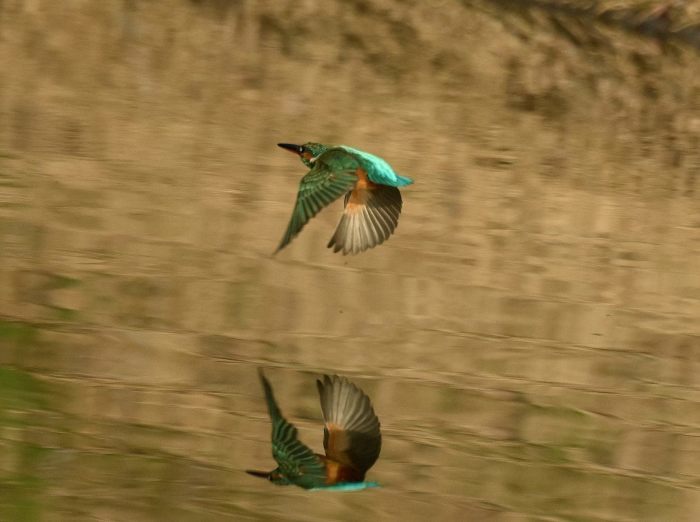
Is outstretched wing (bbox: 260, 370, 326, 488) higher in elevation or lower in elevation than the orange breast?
lower

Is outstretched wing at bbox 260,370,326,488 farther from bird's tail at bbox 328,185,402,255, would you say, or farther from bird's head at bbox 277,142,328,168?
bird's head at bbox 277,142,328,168

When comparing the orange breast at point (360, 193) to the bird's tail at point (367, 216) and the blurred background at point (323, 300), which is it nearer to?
the bird's tail at point (367, 216)

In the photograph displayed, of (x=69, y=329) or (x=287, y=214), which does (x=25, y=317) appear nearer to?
(x=69, y=329)

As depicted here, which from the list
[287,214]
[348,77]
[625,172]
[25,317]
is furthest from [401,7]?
[25,317]

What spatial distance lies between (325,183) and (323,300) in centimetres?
93

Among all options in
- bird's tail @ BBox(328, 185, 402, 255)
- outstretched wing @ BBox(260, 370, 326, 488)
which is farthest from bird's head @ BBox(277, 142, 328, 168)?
outstretched wing @ BBox(260, 370, 326, 488)

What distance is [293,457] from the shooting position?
4.05m

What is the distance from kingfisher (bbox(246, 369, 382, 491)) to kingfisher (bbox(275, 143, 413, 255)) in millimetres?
483

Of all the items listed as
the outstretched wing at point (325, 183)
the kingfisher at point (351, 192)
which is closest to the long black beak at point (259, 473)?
the kingfisher at point (351, 192)

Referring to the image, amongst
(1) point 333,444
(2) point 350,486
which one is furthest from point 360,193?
(2) point 350,486

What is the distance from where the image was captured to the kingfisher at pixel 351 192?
15.4 feet

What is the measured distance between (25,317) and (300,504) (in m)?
1.64

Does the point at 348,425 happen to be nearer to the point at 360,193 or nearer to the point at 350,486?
the point at 350,486

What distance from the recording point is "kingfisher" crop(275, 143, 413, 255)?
4707 millimetres
